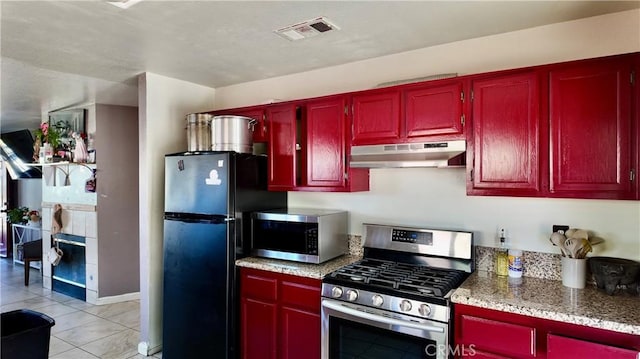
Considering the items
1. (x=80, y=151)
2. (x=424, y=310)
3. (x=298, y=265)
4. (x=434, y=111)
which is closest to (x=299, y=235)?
(x=298, y=265)

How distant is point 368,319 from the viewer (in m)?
2.19

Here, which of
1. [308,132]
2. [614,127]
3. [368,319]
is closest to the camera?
[614,127]

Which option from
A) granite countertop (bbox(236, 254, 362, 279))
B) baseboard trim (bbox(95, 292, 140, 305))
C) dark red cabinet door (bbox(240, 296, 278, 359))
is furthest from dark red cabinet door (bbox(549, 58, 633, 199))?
baseboard trim (bbox(95, 292, 140, 305))

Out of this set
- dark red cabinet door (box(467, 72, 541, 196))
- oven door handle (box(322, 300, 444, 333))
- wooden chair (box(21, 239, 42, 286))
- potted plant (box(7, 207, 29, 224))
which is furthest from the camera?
potted plant (box(7, 207, 29, 224))

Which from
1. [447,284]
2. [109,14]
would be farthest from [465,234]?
[109,14]

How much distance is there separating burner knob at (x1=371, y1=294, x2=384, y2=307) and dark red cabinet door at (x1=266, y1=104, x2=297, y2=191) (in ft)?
3.70

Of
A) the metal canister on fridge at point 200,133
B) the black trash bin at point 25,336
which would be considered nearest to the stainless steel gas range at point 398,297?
the metal canister on fridge at point 200,133

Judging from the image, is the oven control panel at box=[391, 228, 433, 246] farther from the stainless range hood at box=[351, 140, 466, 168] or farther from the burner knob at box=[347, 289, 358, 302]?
the burner knob at box=[347, 289, 358, 302]

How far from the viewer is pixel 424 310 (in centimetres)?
202

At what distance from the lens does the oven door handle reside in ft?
6.56

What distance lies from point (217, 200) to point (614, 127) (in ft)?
8.13

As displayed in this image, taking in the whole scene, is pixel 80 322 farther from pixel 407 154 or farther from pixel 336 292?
pixel 407 154

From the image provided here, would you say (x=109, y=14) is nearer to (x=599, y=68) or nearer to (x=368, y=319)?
(x=368, y=319)

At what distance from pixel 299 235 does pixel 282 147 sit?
2.42ft
